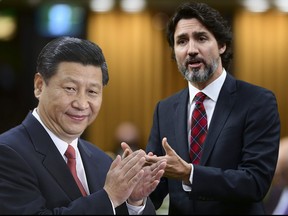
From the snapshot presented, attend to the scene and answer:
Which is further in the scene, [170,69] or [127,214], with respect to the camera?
[170,69]

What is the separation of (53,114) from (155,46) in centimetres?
593

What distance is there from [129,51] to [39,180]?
603 cm

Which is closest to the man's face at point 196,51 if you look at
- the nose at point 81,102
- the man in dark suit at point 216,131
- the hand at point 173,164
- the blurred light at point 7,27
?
the man in dark suit at point 216,131

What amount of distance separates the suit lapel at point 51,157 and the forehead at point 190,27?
60 cm

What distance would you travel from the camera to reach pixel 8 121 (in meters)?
7.34

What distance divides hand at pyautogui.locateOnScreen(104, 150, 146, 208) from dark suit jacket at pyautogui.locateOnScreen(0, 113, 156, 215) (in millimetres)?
25

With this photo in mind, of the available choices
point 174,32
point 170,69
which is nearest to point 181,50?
point 174,32

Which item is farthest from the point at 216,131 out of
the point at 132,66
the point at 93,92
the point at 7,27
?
the point at 7,27

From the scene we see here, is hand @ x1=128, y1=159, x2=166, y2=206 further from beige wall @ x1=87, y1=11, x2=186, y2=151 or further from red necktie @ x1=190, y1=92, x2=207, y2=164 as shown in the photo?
beige wall @ x1=87, y1=11, x2=186, y2=151

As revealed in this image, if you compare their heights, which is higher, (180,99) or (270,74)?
(180,99)

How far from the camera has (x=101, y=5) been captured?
24.6ft

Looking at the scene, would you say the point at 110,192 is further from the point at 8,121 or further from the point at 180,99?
the point at 8,121

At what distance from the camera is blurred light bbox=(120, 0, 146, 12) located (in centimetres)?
743

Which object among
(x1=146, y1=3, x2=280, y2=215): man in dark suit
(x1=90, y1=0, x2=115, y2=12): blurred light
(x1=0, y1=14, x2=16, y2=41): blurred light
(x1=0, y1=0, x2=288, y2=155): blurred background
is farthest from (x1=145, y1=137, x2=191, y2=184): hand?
(x1=0, y1=14, x2=16, y2=41): blurred light
